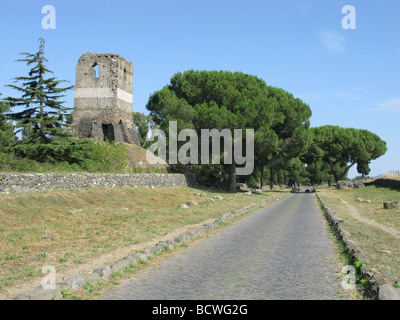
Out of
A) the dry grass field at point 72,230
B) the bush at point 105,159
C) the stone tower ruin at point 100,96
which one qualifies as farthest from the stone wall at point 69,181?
the stone tower ruin at point 100,96

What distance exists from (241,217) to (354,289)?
12.3 metres

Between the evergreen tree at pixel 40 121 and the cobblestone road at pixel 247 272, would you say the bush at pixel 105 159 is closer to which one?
the evergreen tree at pixel 40 121

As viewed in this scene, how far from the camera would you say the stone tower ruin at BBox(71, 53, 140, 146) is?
40.2m

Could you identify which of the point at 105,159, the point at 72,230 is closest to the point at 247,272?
the point at 72,230

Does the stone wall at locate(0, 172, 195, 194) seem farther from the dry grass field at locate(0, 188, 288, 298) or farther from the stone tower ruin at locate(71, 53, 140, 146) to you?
the stone tower ruin at locate(71, 53, 140, 146)

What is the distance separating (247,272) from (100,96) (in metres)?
36.6

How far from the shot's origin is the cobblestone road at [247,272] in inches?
235

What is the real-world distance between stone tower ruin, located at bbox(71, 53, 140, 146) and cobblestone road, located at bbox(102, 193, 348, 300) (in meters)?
31.0

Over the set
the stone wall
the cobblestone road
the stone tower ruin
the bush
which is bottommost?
the cobblestone road

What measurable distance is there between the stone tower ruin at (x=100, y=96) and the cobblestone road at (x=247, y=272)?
31.0 meters

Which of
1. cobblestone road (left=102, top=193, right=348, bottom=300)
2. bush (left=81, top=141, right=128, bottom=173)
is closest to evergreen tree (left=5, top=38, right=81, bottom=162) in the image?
bush (left=81, top=141, right=128, bottom=173)

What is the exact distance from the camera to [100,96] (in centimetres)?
4062
